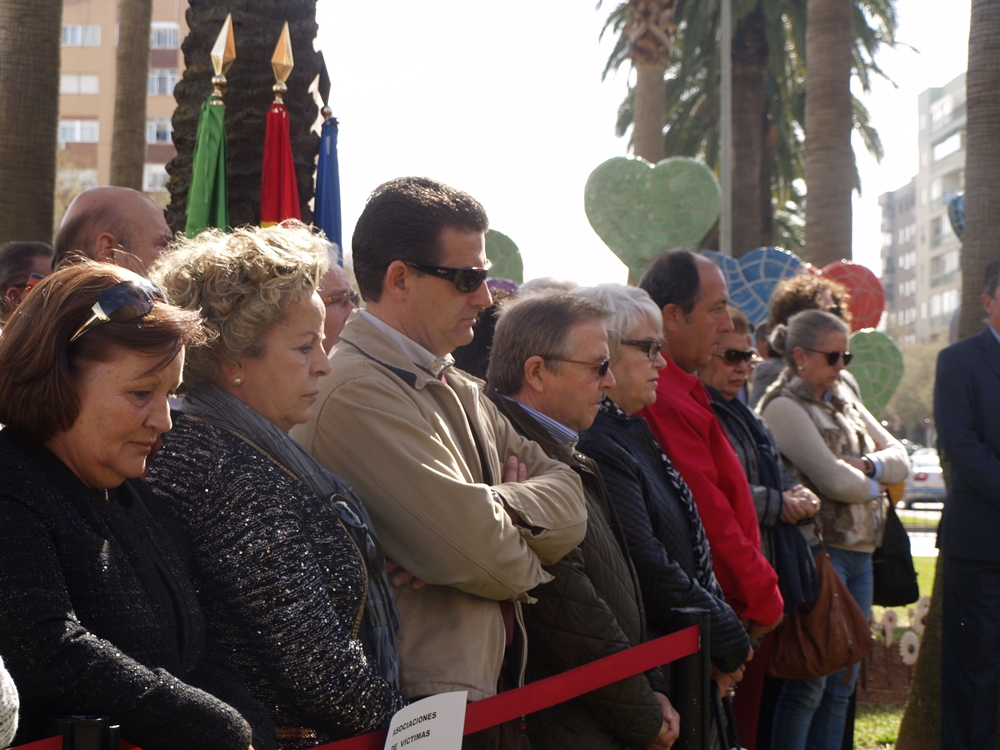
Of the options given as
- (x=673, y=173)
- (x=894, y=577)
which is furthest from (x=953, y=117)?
(x=894, y=577)

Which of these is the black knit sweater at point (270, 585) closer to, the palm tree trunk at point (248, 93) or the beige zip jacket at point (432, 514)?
the beige zip jacket at point (432, 514)

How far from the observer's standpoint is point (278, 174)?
5.82 meters

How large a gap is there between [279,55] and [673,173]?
22.2 ft

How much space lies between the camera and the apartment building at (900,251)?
355 feet

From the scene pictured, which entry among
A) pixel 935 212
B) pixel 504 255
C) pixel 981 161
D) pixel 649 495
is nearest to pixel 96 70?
pixel 504 255

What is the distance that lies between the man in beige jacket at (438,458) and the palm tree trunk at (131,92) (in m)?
10.9

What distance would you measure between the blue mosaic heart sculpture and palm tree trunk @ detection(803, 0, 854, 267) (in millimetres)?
1088

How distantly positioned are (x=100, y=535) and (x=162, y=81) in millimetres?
75412

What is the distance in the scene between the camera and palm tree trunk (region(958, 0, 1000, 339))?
6.22 meters

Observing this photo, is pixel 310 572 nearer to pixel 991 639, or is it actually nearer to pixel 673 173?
pixel 991 639

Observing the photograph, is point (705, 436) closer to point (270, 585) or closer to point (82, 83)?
point (270, 585)

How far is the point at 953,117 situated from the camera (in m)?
87.9

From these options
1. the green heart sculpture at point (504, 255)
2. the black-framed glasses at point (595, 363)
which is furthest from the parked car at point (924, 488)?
the black-framed glasses at point (595, 363)

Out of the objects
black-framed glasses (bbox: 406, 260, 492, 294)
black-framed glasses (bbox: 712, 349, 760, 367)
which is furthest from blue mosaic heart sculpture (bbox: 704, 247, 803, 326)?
black-framed glasses (bbox: 406, 260, 492, 294)
